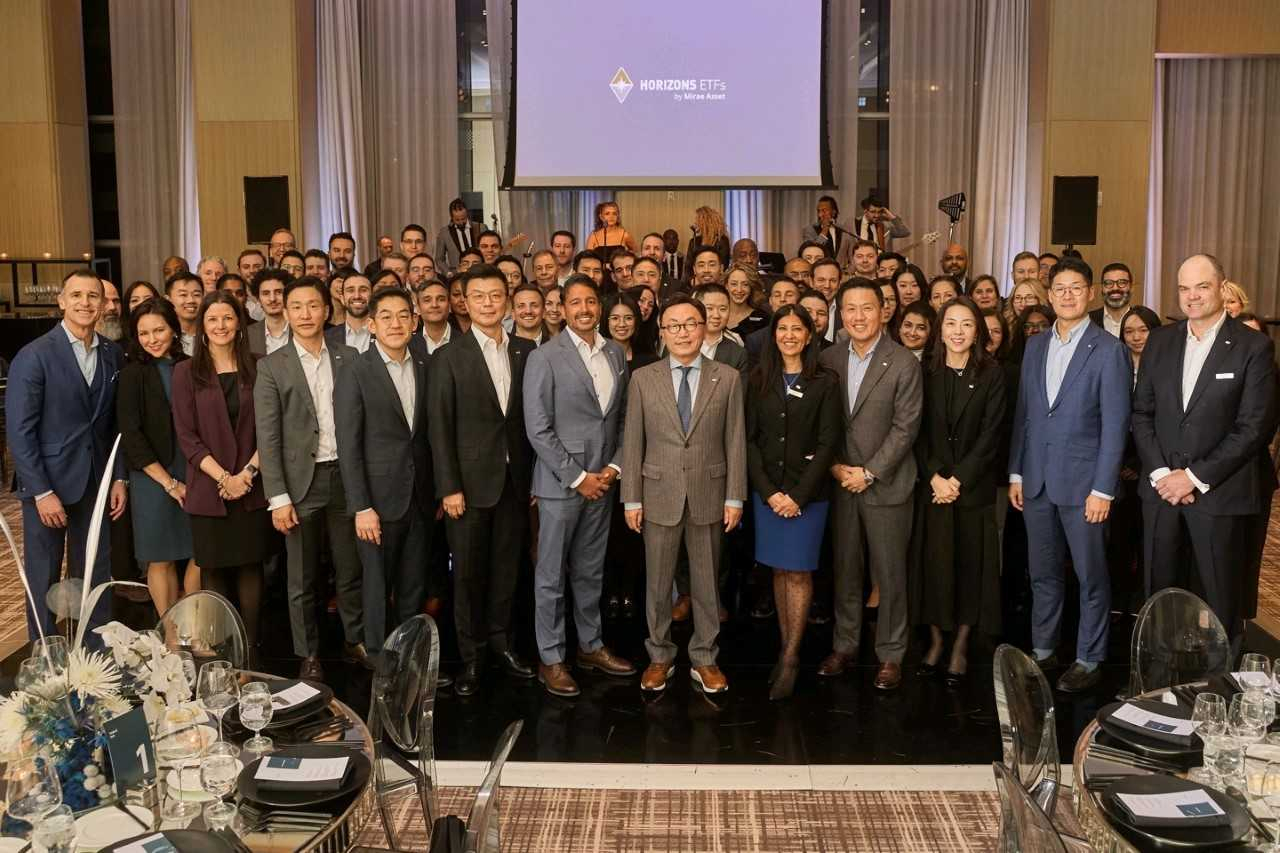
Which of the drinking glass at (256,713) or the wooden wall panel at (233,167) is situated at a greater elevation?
the wooden wall panel at (233,167)

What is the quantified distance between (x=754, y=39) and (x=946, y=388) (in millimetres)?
7336

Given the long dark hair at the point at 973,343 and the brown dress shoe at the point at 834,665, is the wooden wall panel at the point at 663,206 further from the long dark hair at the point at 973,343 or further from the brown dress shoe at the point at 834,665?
the brown dress shoe at the point at 834,665

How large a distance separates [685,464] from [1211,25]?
28.5ft

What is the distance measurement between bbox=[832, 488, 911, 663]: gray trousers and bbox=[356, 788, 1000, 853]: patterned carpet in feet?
3.37

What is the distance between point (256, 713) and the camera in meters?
2.79

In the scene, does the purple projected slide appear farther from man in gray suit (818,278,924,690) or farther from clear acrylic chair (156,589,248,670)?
clear acrylic chair (156,589,248,670)

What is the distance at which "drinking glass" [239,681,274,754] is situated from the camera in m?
2.79

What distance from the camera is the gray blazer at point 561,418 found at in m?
4.83

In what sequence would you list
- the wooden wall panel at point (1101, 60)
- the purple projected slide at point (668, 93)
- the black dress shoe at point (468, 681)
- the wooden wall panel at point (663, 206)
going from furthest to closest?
1. the wooden wall panel at point (663, 206)
2. the purple projected slide at point (668, 93)
3. the wooden wall panel at point (1101, 60)
4. the black dress shoe at point (468, 681)

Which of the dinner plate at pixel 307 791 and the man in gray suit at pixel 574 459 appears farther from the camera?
the man in gray suit at pixel 574 459

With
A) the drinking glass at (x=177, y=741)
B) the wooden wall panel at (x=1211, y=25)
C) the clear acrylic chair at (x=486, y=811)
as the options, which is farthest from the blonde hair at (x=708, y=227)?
the clear acrylic chair at (x=486, y=811)

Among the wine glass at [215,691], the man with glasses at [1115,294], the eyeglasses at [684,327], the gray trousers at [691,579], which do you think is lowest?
the gray trousers at [691,579]

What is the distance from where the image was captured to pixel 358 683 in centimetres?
505

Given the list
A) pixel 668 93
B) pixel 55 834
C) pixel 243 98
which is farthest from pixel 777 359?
pixel 243 98
